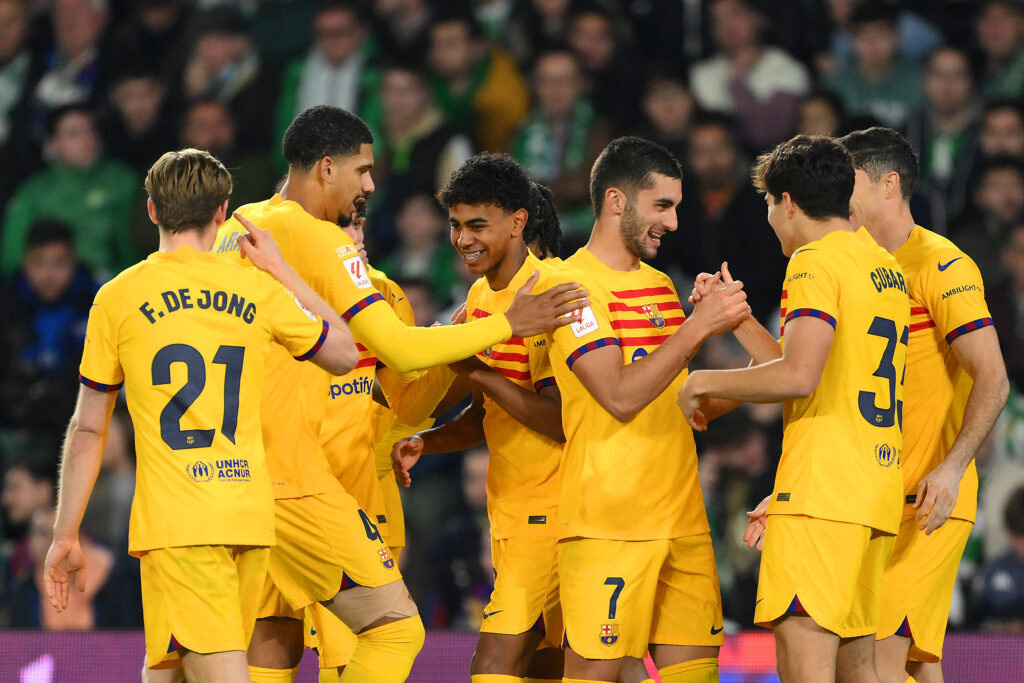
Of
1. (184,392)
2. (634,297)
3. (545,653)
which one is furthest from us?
(545,653)

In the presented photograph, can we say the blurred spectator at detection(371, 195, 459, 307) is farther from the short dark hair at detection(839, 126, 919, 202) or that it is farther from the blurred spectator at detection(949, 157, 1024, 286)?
the short dark hair at detection(839, 126, 919, 202)

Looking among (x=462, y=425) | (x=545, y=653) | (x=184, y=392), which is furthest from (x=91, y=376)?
(x=545, y=653)

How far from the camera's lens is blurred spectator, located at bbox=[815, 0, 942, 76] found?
948cm

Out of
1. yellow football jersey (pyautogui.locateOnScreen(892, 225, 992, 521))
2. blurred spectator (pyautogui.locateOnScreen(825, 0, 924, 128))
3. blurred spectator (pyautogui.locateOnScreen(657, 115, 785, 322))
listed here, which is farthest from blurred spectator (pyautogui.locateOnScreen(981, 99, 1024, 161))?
yellow football jersey (pyautogui.locateOnScreen(892, 225, 992, 521))

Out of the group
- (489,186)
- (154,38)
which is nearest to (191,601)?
(489,186)

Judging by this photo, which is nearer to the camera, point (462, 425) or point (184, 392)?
point (184, 392)

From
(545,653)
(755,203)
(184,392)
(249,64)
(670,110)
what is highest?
(249,64)

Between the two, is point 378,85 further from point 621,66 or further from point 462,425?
point 462,425

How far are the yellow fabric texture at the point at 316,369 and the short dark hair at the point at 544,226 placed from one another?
970mm

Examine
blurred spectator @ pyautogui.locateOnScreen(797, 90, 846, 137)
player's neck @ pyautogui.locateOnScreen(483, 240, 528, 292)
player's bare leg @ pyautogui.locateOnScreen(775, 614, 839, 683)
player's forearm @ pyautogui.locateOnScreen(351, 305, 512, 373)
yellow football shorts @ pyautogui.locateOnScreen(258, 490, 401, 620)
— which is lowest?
player's bare leg @ pyautogui.locateOnScreen(775, 614, 839, 683)

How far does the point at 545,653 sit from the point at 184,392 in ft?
6.56

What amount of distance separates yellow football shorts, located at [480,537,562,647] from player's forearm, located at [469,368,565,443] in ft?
1.48

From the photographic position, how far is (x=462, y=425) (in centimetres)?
557

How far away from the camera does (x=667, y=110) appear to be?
9.46 m
